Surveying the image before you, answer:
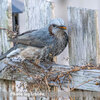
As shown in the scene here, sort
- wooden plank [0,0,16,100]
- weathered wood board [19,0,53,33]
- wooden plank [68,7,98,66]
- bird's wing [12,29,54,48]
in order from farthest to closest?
1. wooden plank [0,0,16,100]
2. weathered wood board [19,0,53,33]
3. bird's wing [12,29,54,48]
4. wooden plank [68,7,98,66]

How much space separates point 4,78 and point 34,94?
0.54 metres

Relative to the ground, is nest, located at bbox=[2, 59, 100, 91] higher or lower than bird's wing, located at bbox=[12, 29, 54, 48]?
lower

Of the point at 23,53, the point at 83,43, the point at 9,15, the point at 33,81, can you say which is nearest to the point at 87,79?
the point at 83,43

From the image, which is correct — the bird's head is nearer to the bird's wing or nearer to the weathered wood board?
the bird's wing

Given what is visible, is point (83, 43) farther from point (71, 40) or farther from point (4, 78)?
point (4, 78)

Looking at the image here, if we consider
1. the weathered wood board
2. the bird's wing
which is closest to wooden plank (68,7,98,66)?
the bird's wing

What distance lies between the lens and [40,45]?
335 cm

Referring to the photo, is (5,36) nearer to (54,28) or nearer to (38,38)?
(38,38)

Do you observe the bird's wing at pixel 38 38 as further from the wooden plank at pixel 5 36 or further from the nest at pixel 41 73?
the wooden plank at pixel 5 36

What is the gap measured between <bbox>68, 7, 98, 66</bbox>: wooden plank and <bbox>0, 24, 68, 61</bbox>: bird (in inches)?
4.3

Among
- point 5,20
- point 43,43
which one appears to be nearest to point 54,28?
point 43,43

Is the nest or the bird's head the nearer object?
the nest

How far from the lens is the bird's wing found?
334cm

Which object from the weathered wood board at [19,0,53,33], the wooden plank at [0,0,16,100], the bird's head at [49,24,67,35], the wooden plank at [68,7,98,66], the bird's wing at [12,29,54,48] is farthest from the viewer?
the wooden plank at [0,0,16,100]
